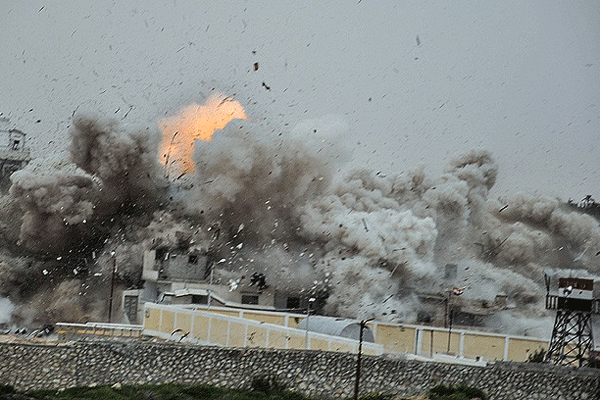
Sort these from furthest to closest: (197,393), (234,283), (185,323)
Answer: (234,283), (185,323), (197,393)

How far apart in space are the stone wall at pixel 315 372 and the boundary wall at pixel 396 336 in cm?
62

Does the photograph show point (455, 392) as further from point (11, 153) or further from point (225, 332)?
point (11, 153)

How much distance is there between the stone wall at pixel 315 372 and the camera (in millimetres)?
8594

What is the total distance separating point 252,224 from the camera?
11164 millimetres

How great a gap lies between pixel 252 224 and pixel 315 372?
2870mm

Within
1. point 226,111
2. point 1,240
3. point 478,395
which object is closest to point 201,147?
point 226,111

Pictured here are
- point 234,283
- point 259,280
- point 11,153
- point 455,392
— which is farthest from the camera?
point 11,153

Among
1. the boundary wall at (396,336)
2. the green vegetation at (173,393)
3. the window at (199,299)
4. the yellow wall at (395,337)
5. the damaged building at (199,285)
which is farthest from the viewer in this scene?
the damaged building at (199,285)

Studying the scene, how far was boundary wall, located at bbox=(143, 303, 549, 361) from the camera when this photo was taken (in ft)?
31.0

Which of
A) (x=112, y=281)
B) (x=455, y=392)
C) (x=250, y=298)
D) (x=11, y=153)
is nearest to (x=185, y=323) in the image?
(x=250, y=298)

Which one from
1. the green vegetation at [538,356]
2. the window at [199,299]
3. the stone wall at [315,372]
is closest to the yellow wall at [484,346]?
the green vegetation at [538,356]

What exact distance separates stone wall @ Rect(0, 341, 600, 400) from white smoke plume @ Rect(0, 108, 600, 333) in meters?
2.02

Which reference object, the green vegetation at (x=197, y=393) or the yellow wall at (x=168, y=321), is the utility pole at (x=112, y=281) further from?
the green vegetation at (x=197, y=393)

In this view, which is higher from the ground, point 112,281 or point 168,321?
point 112,281
